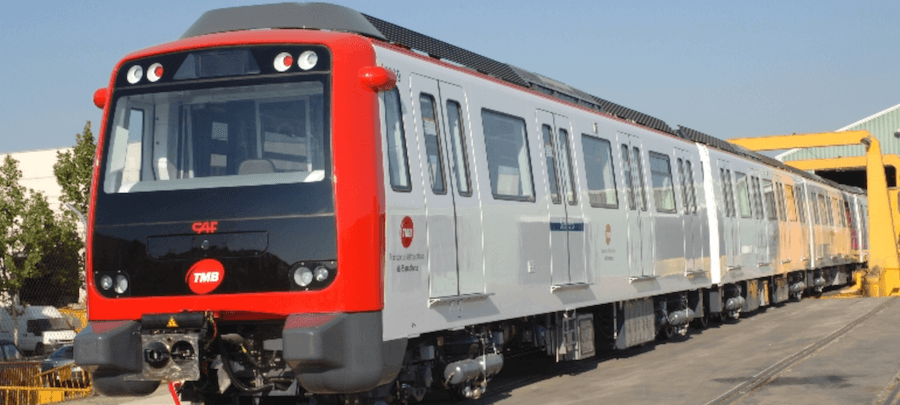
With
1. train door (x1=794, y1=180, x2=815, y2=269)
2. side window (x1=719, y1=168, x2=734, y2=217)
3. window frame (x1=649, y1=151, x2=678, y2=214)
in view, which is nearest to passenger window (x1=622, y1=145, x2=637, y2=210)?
window frame (x1=649, y1=151, x2=678, y2=214)

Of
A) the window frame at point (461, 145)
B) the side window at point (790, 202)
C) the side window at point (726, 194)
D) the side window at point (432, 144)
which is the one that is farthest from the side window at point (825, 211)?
the side window at point (432, 144)

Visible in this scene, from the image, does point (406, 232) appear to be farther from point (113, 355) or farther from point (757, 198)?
point (757, 198)

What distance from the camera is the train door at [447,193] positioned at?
903cm

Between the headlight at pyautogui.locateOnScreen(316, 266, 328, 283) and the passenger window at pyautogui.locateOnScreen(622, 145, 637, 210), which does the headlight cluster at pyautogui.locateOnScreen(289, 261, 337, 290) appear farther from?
the passenger window at pyautogui.locateOnScreen(622, 145, 637, 210)

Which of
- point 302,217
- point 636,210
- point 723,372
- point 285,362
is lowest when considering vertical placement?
point 723,372

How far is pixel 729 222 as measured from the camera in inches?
778

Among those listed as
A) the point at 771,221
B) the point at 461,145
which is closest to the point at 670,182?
the point at 461,145

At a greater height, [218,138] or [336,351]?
[218,138]

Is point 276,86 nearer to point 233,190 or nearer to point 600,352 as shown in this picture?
point 233,190

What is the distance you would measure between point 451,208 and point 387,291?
1437 millimetres

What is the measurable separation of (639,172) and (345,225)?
7870mm

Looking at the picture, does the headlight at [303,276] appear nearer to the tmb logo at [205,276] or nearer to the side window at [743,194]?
the tmb logo at [205,276]

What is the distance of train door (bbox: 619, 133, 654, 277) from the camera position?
1425cm

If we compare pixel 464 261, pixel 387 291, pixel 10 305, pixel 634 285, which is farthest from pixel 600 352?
pixel 10 305
